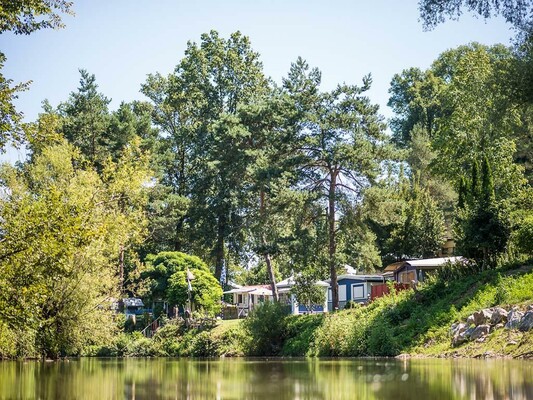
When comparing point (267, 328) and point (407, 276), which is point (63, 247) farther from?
point (407, 276)

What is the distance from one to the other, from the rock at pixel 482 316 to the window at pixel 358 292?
34801 millimetres

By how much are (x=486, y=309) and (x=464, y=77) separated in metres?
32.4

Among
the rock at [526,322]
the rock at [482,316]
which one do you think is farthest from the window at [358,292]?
the rock at [526,322]

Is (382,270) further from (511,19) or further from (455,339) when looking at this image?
(511,19)

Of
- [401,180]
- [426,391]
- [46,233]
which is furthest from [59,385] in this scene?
[401,180]

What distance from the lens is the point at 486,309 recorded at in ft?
96.1

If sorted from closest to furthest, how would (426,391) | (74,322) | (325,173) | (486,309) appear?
(426,391) → (486,309) → (74,322) → (325,173)

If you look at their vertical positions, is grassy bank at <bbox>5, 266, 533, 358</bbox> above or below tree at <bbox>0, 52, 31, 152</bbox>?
below

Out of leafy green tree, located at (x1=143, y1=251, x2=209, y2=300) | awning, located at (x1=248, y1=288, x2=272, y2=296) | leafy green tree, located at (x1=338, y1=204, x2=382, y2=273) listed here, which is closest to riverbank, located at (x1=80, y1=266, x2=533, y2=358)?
leafy green tree, located at (x1=338, y1=204, x2=382, y2=273)

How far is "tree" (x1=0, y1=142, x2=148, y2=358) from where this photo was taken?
17750mm

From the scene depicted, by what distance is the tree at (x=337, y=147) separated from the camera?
45.8 metres

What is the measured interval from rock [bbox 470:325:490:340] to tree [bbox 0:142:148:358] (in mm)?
14193

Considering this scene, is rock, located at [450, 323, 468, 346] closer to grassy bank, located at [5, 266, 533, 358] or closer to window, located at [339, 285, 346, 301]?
grassy bank, located at [5, 266, 533, 358]

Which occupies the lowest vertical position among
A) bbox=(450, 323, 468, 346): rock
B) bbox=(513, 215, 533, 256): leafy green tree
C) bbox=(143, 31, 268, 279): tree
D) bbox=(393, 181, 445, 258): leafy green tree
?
bbox=(450, 323, 468, 346): rock
